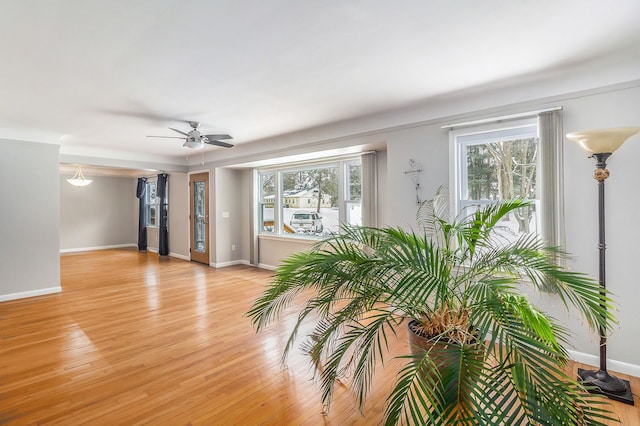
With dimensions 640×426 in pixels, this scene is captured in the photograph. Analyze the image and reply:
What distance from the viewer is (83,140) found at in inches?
208

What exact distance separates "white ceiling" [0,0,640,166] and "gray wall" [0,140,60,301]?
1.24 m

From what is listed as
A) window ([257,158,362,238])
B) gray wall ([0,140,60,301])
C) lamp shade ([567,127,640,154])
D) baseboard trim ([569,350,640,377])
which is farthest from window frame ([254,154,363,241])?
gray wall ([0,140,60,301])

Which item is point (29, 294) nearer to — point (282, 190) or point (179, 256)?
point (179, 256)

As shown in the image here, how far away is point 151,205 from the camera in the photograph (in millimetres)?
9211

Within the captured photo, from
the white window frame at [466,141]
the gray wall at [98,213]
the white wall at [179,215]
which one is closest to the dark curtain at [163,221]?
the white wall at [179,215]

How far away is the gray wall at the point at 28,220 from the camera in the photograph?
179 inches

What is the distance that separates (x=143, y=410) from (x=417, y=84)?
3473 millimetres

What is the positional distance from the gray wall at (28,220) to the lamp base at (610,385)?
6.75 meters

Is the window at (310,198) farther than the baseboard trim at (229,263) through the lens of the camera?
No

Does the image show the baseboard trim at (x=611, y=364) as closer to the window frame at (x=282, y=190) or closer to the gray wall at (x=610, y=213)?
the gray wall at (x=610, y=213)

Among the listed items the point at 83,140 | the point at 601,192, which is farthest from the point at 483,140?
the point at 83,140

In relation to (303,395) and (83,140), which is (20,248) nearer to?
(83,140)

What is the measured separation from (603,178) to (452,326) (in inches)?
71.6

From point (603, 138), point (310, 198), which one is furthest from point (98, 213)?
point (603, 138)
